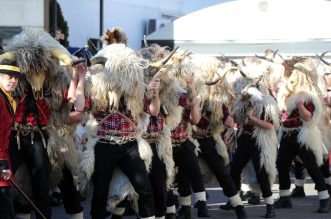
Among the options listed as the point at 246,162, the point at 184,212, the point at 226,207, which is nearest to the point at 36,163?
the point at 184,212

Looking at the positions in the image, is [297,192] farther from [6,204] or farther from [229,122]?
[6,204]

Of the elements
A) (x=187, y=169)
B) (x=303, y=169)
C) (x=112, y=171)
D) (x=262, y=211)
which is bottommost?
(x=262, y=211)

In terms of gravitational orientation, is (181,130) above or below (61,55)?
below

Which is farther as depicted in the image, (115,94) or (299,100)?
(299,100)

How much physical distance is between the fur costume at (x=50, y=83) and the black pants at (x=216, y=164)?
2.05 metres

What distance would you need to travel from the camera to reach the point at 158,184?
7.91m

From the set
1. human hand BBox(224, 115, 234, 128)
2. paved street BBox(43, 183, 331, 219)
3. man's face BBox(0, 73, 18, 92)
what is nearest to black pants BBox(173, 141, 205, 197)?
paved street BBox(43, 183, 331, 219)

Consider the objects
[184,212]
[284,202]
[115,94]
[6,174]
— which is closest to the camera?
[6,174]

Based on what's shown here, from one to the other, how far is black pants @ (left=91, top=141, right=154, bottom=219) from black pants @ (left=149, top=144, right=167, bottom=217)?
1.61 feet

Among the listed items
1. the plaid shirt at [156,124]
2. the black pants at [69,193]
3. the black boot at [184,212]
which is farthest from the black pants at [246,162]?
the black pants at [69,193]

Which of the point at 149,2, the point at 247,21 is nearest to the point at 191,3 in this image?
the point at 149,2

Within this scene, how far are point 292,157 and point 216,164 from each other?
1.42m

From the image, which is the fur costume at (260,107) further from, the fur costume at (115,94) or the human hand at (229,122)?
the fur costume at (115,94)

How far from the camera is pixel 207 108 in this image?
31.8 feet
